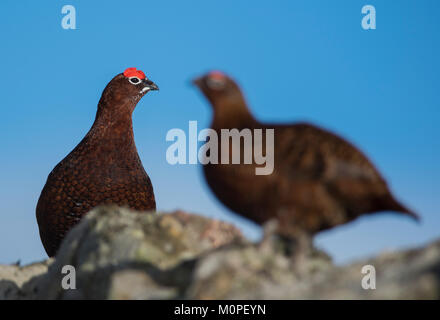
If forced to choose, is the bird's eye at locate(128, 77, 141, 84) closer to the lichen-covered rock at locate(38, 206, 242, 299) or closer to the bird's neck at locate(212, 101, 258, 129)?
the lichen-covered rock at locate(38, 206, 242, 299)

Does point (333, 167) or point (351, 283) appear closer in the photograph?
point (351, 283)

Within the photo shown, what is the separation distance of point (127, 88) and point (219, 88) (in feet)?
10.9

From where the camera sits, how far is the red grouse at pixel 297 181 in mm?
4820

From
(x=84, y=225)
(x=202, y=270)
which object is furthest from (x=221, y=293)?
(x=84, y=225)

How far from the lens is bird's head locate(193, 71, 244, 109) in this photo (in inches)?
204

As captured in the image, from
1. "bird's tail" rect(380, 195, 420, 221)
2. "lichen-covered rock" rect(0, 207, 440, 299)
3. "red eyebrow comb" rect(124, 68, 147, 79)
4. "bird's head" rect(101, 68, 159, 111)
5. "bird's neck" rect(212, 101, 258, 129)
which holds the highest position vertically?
"red eyebrow comb" rect(124, 68, 147, 79)

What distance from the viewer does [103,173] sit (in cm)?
760

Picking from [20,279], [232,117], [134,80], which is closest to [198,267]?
[232,117]

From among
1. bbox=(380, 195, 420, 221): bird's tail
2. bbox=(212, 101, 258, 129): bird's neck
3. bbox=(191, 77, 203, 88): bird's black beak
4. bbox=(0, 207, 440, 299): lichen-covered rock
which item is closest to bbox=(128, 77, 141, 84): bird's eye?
bbox=(0, 207, 440, 299): lichen-covered rock

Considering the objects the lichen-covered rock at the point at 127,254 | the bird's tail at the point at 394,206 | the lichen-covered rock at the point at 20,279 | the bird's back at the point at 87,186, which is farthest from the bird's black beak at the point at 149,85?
the bird's tail at the point at 394,206

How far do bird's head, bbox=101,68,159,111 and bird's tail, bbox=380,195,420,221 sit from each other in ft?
14.3

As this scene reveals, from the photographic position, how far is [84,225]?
6.35 meters
